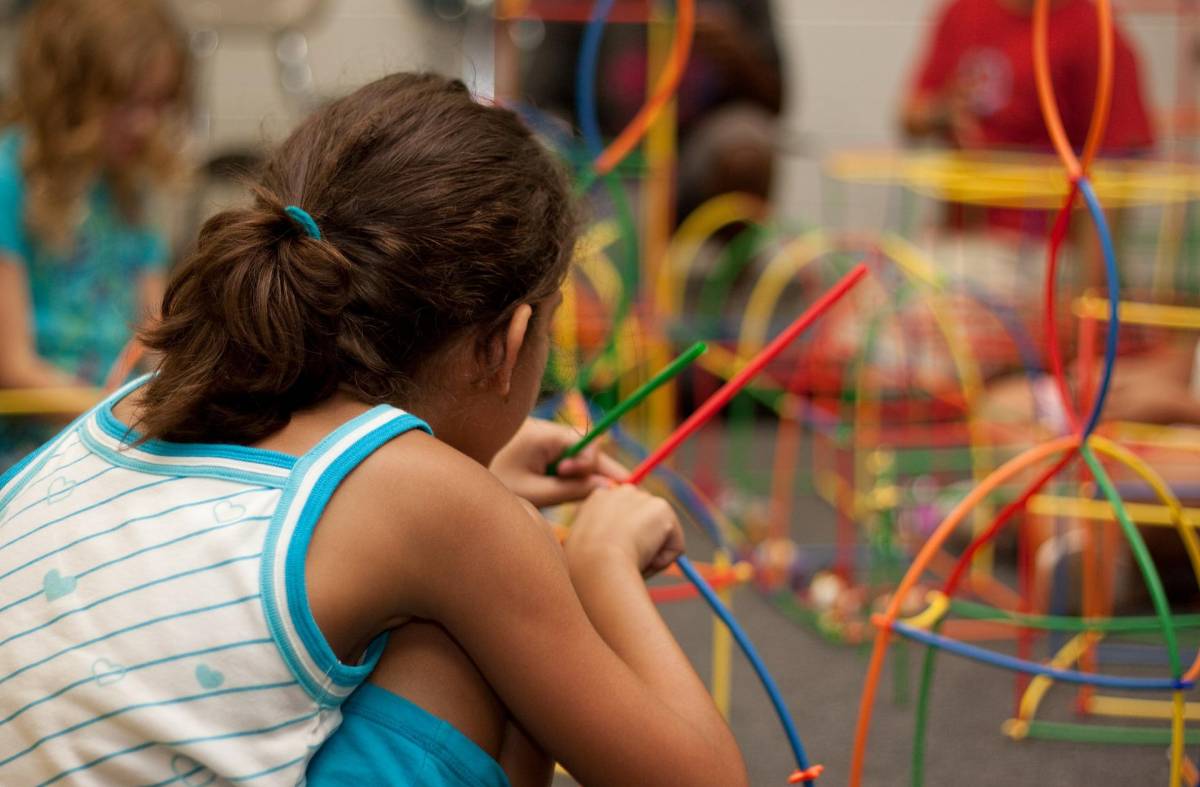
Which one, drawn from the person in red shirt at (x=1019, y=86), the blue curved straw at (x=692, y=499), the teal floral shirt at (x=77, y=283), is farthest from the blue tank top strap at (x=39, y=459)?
the person in red shirt at (x=1019, y=86)

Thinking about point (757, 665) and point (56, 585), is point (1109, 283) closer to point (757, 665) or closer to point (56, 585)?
point (757, 665)

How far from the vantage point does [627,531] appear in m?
0.85

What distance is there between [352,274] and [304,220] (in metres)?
0.04

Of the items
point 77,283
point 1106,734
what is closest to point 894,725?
point 1106,734

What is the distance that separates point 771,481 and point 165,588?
1929 mm

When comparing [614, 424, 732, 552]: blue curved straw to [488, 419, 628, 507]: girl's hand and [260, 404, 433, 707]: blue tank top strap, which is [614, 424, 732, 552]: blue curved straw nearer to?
[488, 419, 628, 507]: girl's hand

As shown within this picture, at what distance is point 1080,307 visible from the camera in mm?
1442

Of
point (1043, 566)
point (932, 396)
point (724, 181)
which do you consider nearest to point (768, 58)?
point (724, 181)

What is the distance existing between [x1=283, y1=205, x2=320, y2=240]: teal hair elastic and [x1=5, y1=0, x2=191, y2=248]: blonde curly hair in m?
0.98

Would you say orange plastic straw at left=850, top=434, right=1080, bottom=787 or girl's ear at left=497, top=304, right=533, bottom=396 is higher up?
girl's ear at left=497, top=304, right=533, bottom=396

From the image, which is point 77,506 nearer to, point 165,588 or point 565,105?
point 165,588

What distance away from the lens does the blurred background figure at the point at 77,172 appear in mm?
1581

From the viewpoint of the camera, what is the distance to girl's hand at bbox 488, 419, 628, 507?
0.97 metres

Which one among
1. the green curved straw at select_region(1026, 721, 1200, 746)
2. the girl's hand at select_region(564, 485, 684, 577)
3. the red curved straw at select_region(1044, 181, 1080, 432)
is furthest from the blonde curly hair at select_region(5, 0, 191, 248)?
the green curved straw at select_region(1026, 721, 1200, 746)
